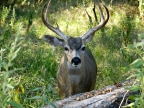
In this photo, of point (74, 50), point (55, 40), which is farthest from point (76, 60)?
point (55, 40)

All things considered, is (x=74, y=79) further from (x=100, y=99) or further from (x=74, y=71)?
(x=100, y=99)

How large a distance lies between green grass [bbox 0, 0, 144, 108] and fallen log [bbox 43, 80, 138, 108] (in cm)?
134

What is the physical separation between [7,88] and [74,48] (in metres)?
4.87

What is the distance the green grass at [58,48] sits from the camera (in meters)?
Result: 7.93

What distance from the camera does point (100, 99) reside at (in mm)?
4059

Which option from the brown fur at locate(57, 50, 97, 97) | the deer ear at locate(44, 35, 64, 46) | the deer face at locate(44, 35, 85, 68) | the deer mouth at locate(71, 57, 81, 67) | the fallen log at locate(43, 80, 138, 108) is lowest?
the brown fur at locate(57, 50, 97, 97)

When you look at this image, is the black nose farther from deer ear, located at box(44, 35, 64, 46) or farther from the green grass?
deer ear, located at box(44, 35, 64, 46)

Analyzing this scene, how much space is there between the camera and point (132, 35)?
11.1 m

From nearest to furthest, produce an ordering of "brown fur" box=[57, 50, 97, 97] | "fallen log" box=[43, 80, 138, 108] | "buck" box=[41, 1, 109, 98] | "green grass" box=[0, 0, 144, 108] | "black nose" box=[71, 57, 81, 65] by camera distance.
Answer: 1. "fallen log" box=[43, 80, 138, 108]
2. "black nose" box=[71, 57, 81, 65]
3. "buck" box=[41, 1, 109, 98]
4. "brown fur" box=[57, 50, 97, 97]
5. "green grass" box=[0, 0, 144, 108]

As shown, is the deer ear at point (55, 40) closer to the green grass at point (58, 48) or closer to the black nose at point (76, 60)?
the green grass at point (58, 48)

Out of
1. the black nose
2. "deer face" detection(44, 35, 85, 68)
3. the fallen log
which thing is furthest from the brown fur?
the fallen log

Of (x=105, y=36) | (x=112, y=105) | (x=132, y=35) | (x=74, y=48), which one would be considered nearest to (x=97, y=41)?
(x=105, y=36)

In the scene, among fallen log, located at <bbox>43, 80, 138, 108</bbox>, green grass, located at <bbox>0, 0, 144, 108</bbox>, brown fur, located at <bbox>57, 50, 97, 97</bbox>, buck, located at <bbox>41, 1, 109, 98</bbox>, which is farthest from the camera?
green grass, located at <bbox>0, 0, 144, 108</bbox>

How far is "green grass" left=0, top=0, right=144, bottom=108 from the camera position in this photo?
7926 mm
